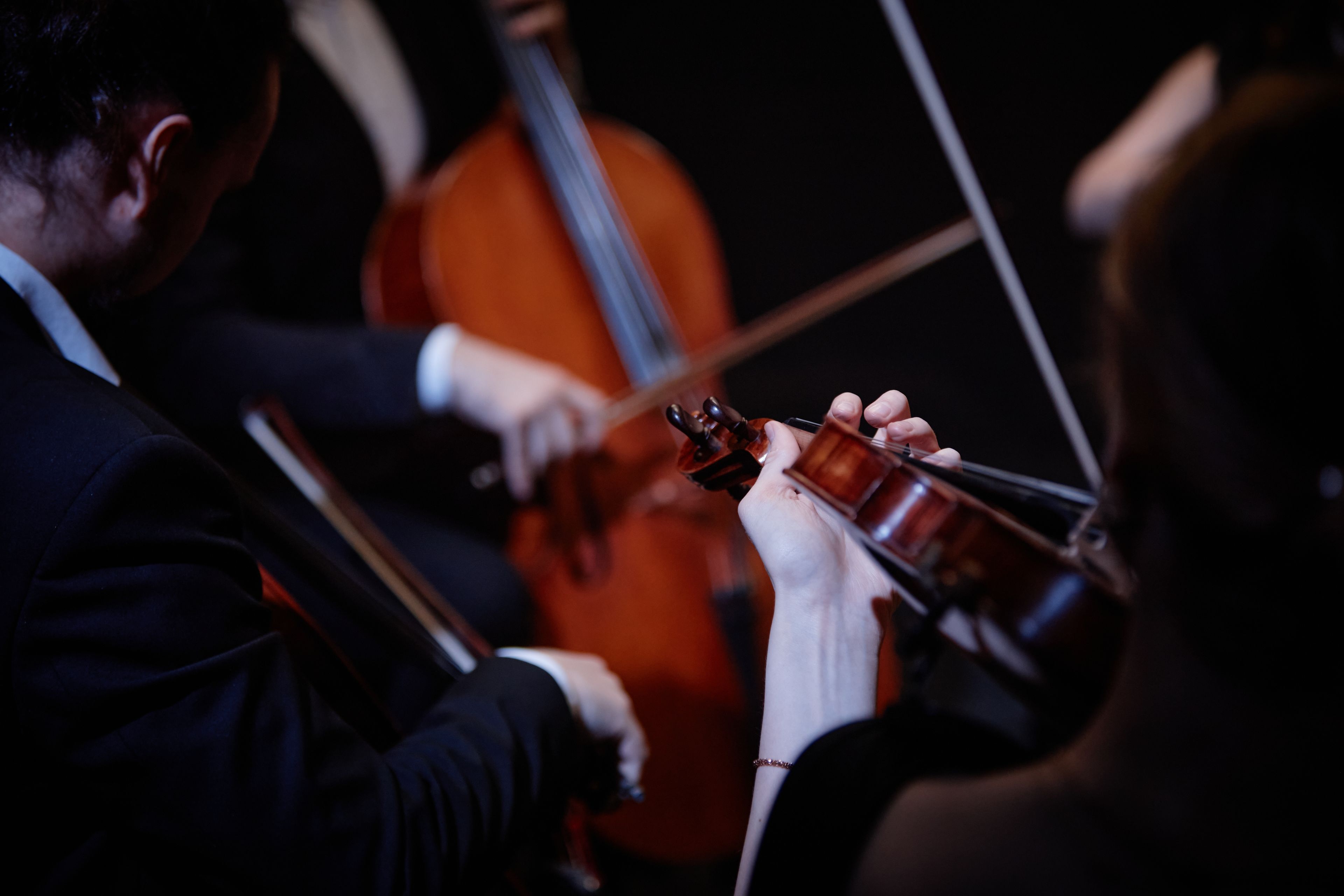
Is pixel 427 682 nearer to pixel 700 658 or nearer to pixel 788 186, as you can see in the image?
pixel 700 658

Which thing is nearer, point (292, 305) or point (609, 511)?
point (609, 511)

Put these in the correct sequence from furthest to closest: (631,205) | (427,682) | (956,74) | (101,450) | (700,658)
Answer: (956,74) < (631,205) < (700,658) < (427,682) < (101,450)

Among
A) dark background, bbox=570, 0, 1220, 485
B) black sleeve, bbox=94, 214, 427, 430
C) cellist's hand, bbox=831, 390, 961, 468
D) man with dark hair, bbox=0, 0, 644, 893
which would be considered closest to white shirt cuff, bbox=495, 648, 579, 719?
man with dark hair, bbox=0, 0, 644, 893

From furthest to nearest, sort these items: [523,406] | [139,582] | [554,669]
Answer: [523,406] < [554,669] < [139,582]

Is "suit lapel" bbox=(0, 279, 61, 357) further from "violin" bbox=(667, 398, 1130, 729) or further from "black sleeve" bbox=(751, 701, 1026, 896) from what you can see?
"black sleeve" bbox=(751, 701, 1026, 896)

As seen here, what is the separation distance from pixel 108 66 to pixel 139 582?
11.9 inches

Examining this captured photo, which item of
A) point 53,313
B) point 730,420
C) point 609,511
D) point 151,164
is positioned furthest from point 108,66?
point 609,511

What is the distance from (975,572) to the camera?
1.34 ft

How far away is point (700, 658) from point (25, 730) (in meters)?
0.64

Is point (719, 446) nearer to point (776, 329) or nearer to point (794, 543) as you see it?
point (794, 543)

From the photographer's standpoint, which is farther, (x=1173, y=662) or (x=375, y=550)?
(x=375, y=550)

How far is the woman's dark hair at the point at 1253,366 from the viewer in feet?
1.08

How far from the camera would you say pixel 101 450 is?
0.47 meters

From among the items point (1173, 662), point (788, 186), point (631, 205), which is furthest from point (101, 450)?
point (788, 186)
